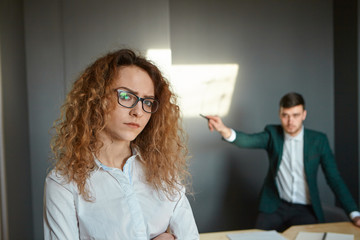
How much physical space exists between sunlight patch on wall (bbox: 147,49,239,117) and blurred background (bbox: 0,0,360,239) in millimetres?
11

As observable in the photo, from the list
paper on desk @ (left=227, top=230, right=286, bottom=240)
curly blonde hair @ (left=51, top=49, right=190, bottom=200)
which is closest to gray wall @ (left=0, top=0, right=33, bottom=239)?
curly blonde hair @ (left=51, top=49, right=190, bottom=200)

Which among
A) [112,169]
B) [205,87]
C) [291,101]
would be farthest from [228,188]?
[112,169]

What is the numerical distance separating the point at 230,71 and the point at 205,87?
36 cm

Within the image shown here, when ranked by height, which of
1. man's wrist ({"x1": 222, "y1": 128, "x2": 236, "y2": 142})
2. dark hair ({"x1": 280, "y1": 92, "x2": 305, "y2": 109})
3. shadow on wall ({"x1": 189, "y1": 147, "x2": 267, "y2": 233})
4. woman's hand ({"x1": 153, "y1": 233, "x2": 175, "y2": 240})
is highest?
dark hair ({"x1": 280, "y1": 92, "x2": 305, "y2": 109})

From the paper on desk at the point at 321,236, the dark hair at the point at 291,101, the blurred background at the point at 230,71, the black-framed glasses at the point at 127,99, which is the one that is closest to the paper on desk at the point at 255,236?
the paper on desk at the point at 321,236

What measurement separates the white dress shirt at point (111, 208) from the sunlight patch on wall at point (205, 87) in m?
2.36

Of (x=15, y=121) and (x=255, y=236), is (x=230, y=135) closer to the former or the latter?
(x=255, y=236)

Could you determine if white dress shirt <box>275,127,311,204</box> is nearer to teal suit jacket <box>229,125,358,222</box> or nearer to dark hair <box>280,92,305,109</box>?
teal suit jacket <box>229,125,358,222</box>

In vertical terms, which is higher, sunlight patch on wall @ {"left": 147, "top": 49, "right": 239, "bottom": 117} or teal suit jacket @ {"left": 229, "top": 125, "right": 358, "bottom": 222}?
sunlight patch on wall @ {"left": 147, "top": 49, "right": 239, "bottom": 117}

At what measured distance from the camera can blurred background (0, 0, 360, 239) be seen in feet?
9.66

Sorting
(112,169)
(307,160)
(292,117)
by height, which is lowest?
(307,160)

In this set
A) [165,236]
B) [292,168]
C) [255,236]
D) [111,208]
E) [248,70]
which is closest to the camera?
[111,208]

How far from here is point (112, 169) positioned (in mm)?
1337

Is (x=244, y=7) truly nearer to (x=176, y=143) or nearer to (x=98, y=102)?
(x=176, y=143)
